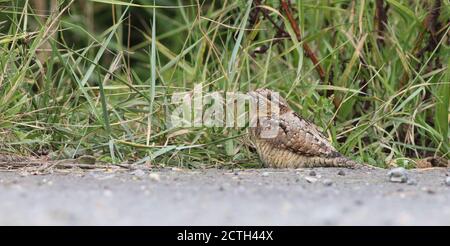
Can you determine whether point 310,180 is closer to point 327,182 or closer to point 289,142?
point 327,182

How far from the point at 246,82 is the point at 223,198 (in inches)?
78.3

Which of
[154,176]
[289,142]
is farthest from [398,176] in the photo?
[154,176]

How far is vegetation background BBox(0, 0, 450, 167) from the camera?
15.3 feet

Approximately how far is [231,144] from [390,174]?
1.01m

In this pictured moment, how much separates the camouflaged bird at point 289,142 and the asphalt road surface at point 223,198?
0.54 feet

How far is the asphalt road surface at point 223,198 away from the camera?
2740 millimetres

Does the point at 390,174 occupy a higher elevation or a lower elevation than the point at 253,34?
lower

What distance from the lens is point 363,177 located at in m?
4.16

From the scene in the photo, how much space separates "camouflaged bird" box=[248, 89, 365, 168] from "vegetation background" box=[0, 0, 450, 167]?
0.57 feet

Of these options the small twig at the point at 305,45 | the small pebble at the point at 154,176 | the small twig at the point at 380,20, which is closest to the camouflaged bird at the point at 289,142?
the small twig at the point at 305,45

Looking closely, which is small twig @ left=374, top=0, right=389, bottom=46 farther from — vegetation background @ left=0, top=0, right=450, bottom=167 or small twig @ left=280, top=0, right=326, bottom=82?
small twig @ left=280, top=0, right=326, bottom=82

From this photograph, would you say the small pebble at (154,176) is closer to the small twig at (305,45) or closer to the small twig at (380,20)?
the small twig at (305,45)
